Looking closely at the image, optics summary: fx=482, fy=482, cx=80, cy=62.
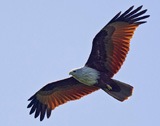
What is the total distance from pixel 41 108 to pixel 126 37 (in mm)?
4071

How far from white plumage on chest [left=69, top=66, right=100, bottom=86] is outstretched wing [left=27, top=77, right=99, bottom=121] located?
0.97m

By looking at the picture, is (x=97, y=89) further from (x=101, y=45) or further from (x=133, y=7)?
(x=133, y=7)

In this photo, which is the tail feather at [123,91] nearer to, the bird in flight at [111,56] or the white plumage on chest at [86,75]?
the bird in flight at [111,56]

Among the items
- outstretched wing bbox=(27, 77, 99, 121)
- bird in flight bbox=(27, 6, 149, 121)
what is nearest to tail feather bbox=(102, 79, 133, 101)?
bird in flight bbox=(27, 6, 149, 121)

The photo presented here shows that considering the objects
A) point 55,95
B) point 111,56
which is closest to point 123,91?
point 111,56

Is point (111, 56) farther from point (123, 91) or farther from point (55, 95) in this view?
point (55, 95)

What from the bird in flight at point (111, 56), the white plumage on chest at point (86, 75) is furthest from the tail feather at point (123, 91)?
the white plumage on chest at point (86, 75)

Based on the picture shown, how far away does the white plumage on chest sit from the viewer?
1555 centimetres

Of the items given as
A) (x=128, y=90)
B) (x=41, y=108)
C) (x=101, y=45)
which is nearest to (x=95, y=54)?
(x=101, y=45)

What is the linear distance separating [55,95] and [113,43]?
9.69 feet

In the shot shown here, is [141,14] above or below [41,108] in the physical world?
above

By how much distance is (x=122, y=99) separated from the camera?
51.5 feet

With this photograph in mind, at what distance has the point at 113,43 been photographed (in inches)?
629

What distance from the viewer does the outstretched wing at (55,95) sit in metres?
16.8
